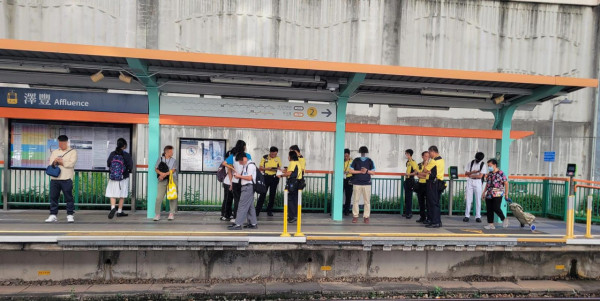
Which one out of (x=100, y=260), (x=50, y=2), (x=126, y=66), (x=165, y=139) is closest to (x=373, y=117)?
(x=165, y=139)

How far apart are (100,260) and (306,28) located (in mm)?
12854

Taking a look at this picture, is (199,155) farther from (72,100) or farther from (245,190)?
(245,190)

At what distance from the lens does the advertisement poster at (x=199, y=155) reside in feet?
32.4

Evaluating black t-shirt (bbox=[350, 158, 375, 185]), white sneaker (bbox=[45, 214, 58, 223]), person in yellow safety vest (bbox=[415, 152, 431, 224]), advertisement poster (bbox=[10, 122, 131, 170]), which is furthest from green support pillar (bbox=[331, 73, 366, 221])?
white sneaker (bbox=[45, 214, 58, 223])

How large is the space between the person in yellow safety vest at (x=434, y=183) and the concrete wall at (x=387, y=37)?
27.5 ft

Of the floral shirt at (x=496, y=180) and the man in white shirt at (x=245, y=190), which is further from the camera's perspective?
the floral shirt at (x=496, y=180)

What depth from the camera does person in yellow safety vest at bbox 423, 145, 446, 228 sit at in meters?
7.59

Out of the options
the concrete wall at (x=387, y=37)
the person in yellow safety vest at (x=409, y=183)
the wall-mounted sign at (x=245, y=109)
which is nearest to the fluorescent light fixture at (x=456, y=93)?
the person in yellow safety vest at (x=409, y=183)

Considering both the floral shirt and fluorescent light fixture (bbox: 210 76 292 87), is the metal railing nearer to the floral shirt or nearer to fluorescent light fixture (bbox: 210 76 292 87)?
the floral shirt

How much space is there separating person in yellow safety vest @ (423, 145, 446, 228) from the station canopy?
162 centimetres

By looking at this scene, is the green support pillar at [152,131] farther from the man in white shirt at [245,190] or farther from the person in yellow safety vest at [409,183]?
the person in yellow safety vest at [409,183]

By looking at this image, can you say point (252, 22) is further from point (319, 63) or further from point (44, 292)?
point (44, 292)

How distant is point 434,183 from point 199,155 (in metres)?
6.17

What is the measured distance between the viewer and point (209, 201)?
9.58m
